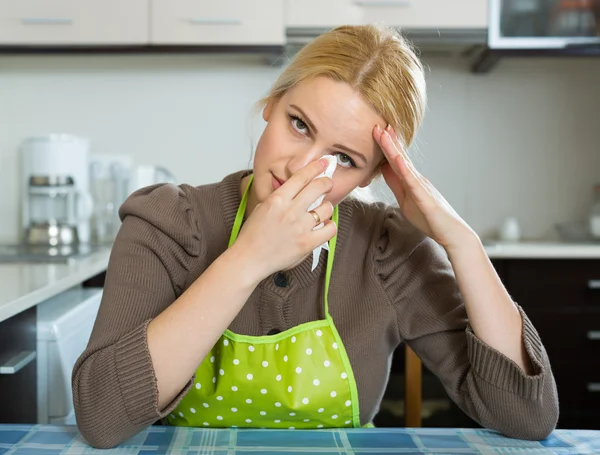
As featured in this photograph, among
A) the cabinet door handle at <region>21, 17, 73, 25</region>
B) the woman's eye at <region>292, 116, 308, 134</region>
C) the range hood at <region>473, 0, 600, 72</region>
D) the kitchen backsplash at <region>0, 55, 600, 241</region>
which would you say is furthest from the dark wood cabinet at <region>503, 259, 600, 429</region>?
the cabinet door handle at <region>21, 17, 73, 25</region>

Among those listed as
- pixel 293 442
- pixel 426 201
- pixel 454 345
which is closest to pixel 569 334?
pixel 454 345

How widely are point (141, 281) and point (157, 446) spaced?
0.26 metres

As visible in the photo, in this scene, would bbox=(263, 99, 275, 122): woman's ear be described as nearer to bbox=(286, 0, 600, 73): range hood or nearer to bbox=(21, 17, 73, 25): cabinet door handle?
bbox=(286, 0, 600, 73): range hood

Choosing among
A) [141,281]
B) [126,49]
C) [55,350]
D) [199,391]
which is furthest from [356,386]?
[126,49]

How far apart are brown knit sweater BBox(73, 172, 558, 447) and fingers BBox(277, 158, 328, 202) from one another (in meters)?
0.23

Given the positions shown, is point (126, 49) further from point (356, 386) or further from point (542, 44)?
point (356, 386)

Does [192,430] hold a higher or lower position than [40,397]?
higher

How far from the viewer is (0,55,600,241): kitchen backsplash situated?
284 centimetres

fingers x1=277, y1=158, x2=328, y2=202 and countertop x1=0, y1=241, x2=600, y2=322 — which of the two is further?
countertop x1=0, y1=241, x2=600, y2=322

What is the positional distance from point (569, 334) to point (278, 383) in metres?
1.70

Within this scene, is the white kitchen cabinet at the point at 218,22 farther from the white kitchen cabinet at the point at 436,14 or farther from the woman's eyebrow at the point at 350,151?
the woman's eyebrow at the point at 350,151

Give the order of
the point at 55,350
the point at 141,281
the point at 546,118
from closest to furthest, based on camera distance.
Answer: the point at 141,281 < the point at 55,350 < the point at 546,118

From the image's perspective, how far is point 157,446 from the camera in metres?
0.81

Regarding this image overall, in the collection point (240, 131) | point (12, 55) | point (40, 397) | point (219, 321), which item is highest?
point (12, 55)
